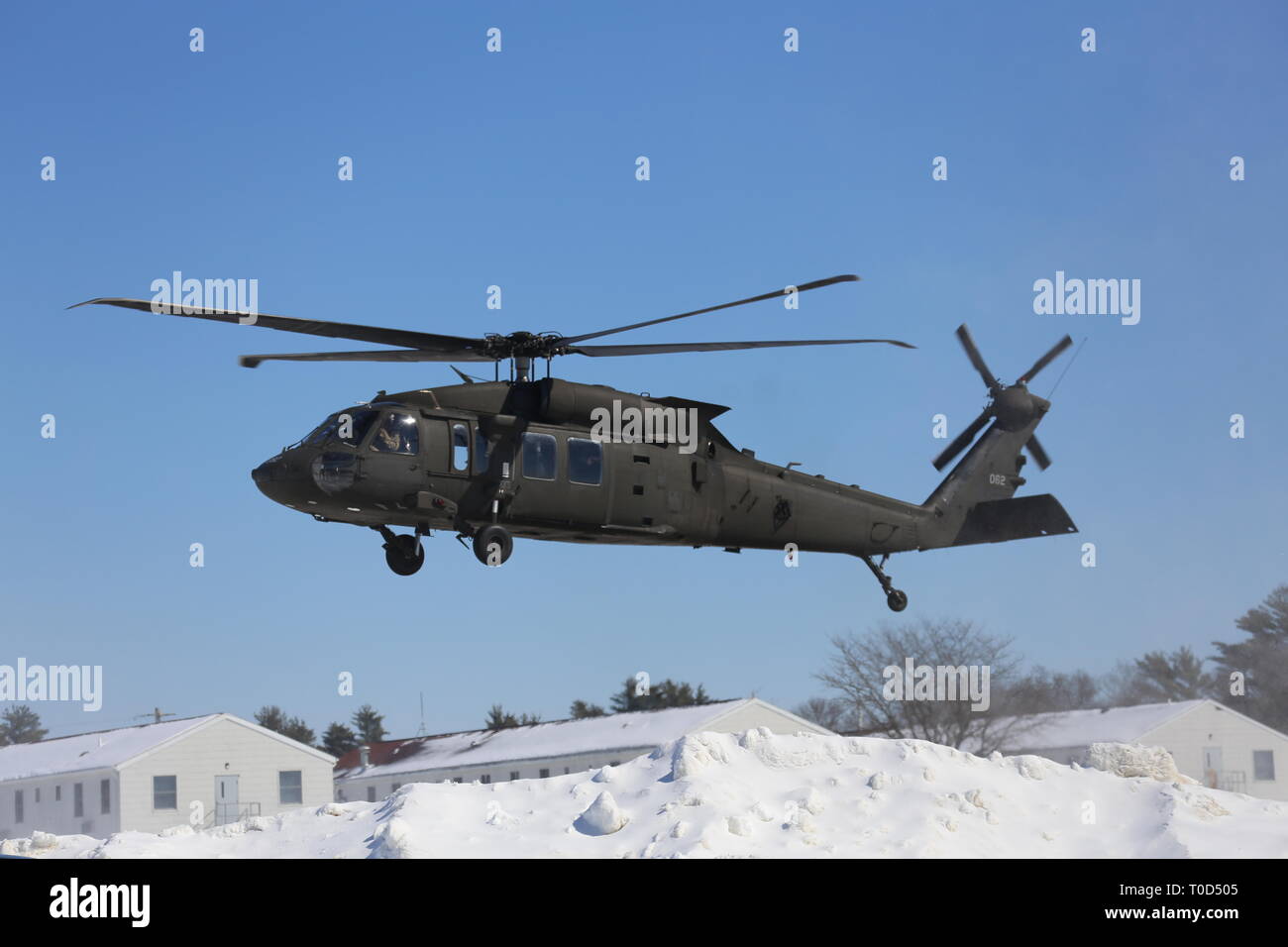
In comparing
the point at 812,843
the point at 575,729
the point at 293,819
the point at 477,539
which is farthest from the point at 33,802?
the point at 812,843

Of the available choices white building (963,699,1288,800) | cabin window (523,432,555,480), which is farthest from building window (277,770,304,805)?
cabin window (523,432,555,480)

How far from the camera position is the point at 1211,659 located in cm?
5878

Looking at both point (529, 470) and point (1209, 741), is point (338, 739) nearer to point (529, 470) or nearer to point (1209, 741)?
point (1209, 741)

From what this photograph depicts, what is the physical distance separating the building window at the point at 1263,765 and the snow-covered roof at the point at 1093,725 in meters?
3.57

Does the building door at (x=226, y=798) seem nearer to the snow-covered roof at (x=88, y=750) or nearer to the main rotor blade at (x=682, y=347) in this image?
the snow-covered roof at (x=88, y=750)

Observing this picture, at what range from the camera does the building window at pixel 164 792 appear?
1850 inches

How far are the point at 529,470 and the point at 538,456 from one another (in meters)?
0.27

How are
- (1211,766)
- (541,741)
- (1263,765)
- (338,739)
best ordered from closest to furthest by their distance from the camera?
(1211,766)
(1263,765)
(541,741)
(338,739)

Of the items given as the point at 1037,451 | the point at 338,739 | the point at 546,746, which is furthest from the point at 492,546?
the point at 338,739

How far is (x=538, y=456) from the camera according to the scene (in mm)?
21031

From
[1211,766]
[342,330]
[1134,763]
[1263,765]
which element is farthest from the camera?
[1263,765]

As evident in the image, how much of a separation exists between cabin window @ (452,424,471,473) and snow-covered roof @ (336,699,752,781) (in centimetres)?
3187

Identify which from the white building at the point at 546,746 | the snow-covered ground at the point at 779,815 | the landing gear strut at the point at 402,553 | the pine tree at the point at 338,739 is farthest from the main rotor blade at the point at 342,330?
the pine tree at the point at 338,739
